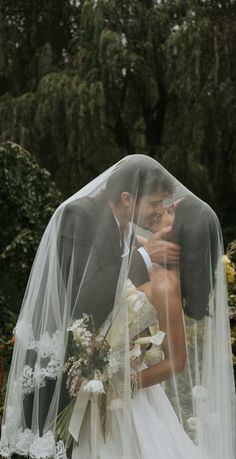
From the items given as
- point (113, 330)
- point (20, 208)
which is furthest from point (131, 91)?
point (113, 330)

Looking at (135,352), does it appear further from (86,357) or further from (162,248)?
(162,248)

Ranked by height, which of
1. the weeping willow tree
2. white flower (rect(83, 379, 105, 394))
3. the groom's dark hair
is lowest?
white flower (rect(83, 379, 105, 394))

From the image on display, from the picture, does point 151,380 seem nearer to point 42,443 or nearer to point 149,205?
point 42,443

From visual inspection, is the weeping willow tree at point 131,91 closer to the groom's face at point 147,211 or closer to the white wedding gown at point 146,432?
the groom's face at point 147,211

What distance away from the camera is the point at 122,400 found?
5.36 feet

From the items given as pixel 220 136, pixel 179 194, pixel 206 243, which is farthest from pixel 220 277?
pixel 220 136

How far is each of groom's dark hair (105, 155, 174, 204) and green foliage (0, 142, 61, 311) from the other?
12.6ft

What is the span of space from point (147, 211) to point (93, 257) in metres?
0.18

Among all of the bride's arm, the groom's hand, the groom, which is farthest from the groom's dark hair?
the bride's arm

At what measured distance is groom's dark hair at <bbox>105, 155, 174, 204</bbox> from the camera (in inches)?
66.1

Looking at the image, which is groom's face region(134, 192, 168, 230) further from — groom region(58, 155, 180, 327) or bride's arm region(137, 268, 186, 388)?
bride's arm region(137, 268, 186, 388)

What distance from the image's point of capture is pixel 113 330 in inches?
64.1

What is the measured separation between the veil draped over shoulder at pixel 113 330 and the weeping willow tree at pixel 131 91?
517cm

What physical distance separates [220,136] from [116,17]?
168cm
